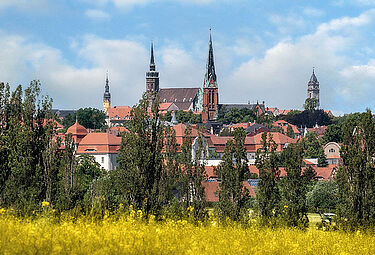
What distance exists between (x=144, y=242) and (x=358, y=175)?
20.7 m

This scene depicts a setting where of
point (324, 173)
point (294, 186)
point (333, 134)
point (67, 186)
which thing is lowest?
point (294, 186)

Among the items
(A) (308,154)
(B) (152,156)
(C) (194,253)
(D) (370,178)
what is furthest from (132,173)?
(A) (308,154)

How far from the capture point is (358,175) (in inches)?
1291

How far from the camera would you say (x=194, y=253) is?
13.7 metres

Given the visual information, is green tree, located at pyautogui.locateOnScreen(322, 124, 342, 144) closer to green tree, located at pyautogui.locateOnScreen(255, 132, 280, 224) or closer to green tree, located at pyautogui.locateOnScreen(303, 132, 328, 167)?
green tree, located at pyautogui.locateOnScreen(303, 132, 328, 167)

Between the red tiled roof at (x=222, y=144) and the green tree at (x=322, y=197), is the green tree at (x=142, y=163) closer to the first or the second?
the green tree at (x=322, y=197)

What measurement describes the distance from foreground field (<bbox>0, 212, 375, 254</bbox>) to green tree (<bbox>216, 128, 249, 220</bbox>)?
1700cm

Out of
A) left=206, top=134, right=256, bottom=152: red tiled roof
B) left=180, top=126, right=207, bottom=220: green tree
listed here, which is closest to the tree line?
left=180, top=126, right=207, bottom=220: green tree

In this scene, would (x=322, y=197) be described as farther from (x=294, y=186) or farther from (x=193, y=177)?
(x=294, y=186)

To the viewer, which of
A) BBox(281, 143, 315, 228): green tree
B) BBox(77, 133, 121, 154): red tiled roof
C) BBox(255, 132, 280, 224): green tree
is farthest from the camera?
BBox(77, 133, 121, 154): red tiled roof

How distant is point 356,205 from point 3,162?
17015 millimetres

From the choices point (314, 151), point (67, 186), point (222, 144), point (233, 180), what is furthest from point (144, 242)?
point (222, 144)

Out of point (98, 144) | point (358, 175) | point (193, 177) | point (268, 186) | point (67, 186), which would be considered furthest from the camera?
point (98, 144)

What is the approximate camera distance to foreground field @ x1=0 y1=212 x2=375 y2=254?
43.6 feet
